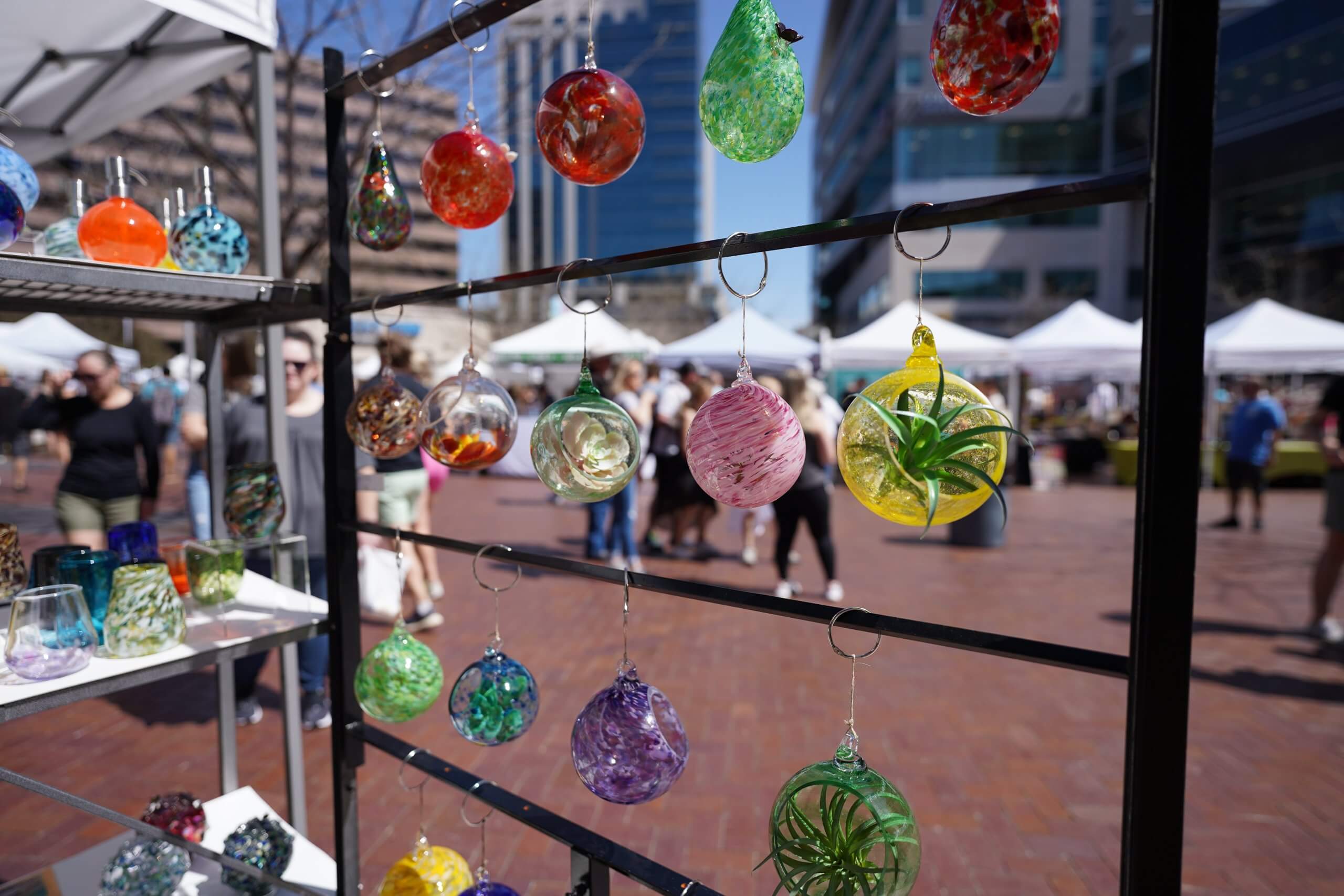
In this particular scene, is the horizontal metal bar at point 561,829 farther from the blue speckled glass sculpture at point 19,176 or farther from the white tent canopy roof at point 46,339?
the white tent canopy roof at point 46,339

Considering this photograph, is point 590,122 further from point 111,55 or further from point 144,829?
point 111,55

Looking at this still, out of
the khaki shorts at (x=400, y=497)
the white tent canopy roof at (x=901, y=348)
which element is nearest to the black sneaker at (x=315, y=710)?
the khaki shorts at (x=400, y=497)

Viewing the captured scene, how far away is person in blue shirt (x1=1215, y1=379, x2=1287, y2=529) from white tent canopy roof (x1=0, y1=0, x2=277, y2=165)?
9.11 meters

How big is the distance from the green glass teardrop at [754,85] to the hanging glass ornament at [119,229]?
126 centimetres

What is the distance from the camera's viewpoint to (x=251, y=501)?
1.80 m

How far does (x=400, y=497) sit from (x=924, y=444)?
371 centimetres

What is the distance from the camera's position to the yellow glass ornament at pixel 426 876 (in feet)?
5.17

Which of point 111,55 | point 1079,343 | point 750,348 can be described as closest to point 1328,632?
point 111,55

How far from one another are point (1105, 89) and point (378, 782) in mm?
34905

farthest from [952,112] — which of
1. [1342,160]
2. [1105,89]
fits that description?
[1342,160]

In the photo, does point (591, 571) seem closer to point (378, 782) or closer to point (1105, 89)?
point (378, 782)

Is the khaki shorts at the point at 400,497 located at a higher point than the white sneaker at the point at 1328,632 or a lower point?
higher

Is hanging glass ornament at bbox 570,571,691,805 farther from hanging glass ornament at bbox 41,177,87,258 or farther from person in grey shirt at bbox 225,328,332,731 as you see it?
person in grey shirt at bbox 225,328,332,731

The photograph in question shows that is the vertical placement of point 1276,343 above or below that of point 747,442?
above
